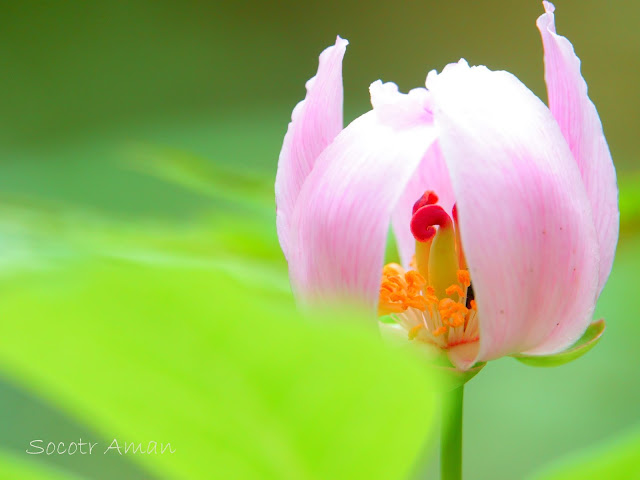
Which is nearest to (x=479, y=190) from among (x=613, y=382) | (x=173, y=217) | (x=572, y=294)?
(x=572, y=294)

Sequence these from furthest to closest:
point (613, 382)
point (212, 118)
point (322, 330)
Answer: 1. point (212, 118)
2. point (613, 382)
3. point (322, 330)

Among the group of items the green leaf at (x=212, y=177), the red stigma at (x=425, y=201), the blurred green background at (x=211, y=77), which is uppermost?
the blurred green background at (x=211, y=77)

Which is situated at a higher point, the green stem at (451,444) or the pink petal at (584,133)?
the pink petal at (584,133)

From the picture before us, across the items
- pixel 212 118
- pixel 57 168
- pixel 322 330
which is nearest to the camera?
pixel 322 330

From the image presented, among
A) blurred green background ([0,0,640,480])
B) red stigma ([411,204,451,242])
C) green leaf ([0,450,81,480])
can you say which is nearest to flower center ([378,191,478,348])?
red stigma ([411,204,451,242])

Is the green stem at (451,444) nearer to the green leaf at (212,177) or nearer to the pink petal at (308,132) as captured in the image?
the pink petal at (308,132)

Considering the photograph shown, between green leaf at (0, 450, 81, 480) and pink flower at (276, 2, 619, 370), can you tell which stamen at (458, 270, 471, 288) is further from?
green leaf at (0, 450, 81, 480)

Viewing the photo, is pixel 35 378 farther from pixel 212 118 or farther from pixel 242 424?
pixel 212 118

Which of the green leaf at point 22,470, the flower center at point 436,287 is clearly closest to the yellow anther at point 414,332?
the flower center at point 436,287

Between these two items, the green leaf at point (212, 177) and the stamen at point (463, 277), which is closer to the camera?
the stamen at point (463, 277)
